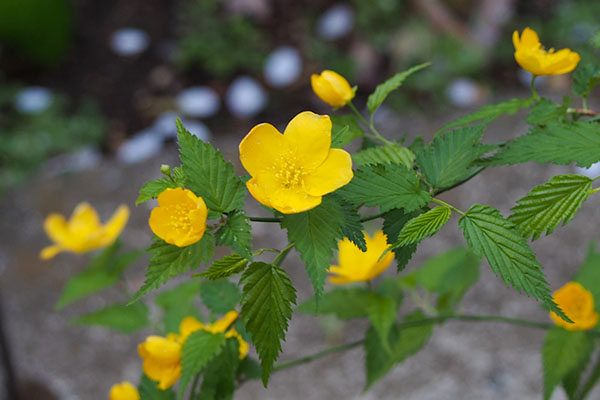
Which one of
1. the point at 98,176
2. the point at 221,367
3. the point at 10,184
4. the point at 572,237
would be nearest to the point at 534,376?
→ the point at 572,237

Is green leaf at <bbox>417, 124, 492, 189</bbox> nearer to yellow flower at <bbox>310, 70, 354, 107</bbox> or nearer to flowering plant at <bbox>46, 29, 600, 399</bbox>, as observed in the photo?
flowering plant at <bbox>46, 29, 600, 399</bbox>

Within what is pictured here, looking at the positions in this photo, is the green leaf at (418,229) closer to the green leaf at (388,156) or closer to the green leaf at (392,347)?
the green leaf at (388,156)

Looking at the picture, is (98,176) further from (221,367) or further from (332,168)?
(332,168)

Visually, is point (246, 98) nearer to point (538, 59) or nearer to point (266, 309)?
point (538, 59)

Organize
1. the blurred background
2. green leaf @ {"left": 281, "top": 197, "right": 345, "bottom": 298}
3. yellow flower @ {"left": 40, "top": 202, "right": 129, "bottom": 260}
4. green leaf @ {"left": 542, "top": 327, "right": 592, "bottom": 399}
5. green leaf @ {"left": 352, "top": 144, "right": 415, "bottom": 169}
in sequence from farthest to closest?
the blurred background
yellow flower @ {"left": 40, "top": 202, "right": 129, "bottom": 260}
green leaf @ {"left": 542, "top": 327, "right": 592, "bottom": 399}
green leaf @ {"left": 352, "top": 144, "right": 415, "bottom": 169}
green leaf @ {"left": 281, "top": 197, "right": 345, "bottom": 298}

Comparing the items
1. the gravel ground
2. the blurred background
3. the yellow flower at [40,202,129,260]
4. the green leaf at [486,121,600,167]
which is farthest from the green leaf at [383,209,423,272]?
the blurred background

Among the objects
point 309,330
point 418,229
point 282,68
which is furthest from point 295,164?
point 282,68
